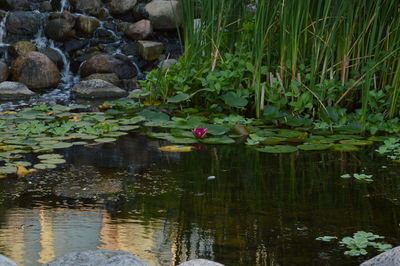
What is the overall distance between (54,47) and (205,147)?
6081 mm

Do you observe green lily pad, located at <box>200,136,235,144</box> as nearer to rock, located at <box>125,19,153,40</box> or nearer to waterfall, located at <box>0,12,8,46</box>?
rock, located at <box>125,19,153,40</box>

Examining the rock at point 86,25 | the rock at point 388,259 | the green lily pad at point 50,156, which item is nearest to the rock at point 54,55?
the rock at point 86,25

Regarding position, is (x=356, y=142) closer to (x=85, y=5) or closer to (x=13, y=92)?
(x=13, y=92)

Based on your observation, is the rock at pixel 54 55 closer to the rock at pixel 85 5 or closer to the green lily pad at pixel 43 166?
the rock at pixel 85 5

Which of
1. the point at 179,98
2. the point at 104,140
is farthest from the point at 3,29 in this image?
the point at 104,140

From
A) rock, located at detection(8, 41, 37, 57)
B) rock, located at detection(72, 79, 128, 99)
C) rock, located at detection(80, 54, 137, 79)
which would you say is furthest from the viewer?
rock, located at detection(8, 41, 37, 57)

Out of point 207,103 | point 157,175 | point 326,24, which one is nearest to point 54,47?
point 207,103

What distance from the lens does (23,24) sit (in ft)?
33.0

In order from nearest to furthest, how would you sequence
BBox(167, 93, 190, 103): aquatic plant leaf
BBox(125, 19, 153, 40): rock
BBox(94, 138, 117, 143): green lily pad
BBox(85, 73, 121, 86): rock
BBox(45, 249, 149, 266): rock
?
BBox(45, 249, 149, 266): rock → BBox(94, 138, 117, 143): green lily pad → BBox(167, 93, 190, 103): aquatic plant leaf → BBox(85, 73, 121, 86): rock → BBox(125, 19, 153, 40): rock

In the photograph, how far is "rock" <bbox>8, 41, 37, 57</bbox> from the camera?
30.5 ft

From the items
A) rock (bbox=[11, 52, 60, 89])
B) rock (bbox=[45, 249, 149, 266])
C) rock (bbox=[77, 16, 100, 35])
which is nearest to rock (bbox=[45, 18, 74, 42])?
rock (bbox=[77, 16, 100, 35])

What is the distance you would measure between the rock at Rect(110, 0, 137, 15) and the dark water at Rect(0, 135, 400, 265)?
6.93 metres

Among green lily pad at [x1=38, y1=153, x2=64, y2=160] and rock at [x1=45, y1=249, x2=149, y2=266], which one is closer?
rock at [x1=45, y1=249, x2=149, y2=266]

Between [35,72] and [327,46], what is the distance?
438 centimetres
